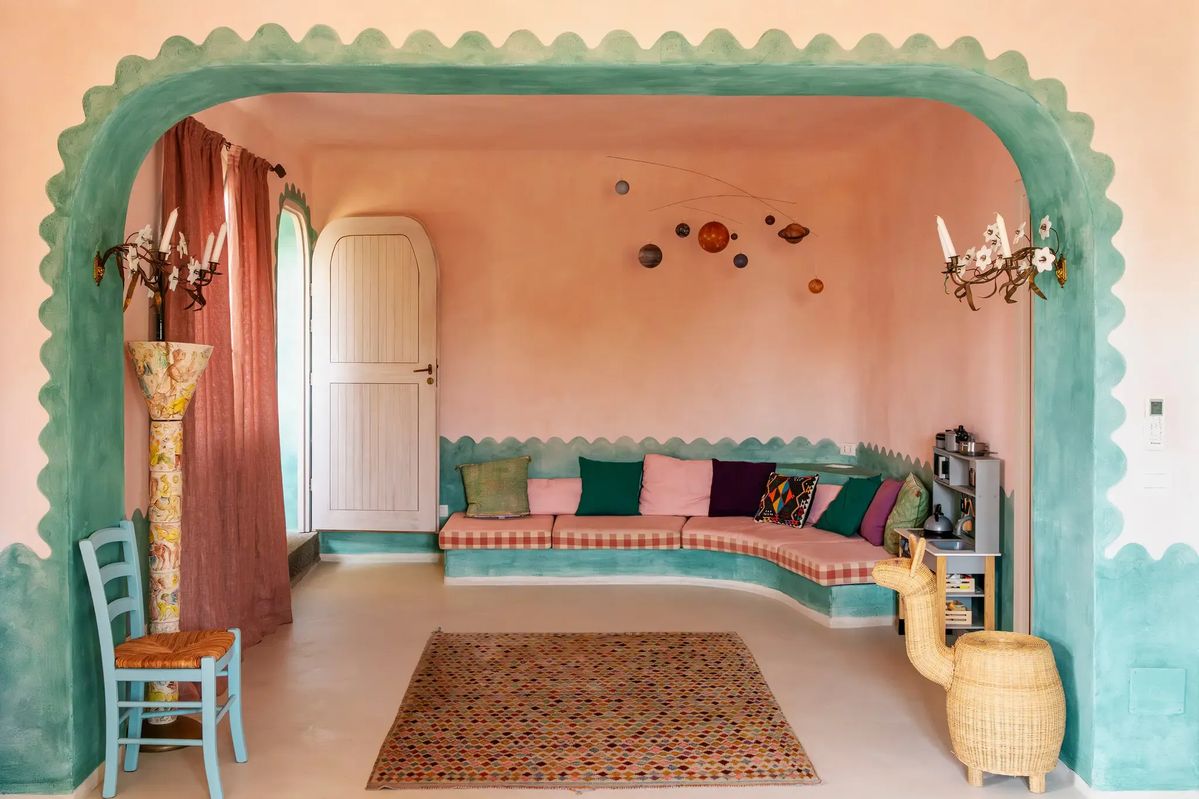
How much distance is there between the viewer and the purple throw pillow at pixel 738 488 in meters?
7.14

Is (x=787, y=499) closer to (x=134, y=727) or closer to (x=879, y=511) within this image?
(x=879, y=511)

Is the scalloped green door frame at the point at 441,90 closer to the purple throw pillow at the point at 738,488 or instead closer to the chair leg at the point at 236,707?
the chair leg at the point at 236,707

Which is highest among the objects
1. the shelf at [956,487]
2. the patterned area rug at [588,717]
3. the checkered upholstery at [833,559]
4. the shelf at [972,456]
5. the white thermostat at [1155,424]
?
the white thermostat at [1155,424]

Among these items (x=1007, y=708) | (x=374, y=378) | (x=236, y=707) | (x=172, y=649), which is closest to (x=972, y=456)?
(x=1007, y=708)

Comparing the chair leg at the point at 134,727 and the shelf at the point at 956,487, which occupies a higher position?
the shelf at the point at 956,487

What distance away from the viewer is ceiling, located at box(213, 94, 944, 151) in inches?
236

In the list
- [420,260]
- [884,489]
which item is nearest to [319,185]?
[420,260]

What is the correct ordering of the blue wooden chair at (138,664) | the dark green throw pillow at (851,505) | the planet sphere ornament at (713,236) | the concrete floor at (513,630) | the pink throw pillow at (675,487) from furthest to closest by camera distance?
the pink throw pillow at (675,487), the planet sphere ornament at (713,236), the dark green throw pillow at (851,505), the concrete floor at (513,630), the blue wooden chair at (138,664)

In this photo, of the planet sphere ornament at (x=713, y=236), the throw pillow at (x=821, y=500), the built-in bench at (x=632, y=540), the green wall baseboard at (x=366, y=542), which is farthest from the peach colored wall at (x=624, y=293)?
the green wall baseboard at (x=366, y=542)

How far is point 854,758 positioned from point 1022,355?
1896mm

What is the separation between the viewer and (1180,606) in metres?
3.50

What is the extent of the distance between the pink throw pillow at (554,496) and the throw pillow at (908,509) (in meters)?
2.39

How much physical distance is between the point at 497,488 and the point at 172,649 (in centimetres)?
362

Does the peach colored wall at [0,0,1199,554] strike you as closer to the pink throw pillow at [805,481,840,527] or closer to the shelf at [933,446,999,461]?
the shelf at [933,446,999,461]
